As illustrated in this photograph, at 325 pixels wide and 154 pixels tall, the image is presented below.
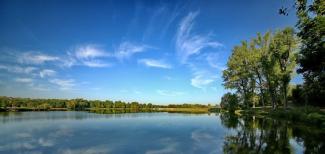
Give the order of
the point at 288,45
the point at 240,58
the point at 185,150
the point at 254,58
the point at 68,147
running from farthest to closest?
1. the point at 240,58
2. the point at 254,58
3. the point at 288,45
4. the point at 68,147
5. the point at 185,150

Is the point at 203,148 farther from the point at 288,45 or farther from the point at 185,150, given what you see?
the point at 288,45

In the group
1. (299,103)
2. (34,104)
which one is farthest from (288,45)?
(34,104)

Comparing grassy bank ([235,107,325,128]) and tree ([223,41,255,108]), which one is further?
tree ([223,41,255,108])

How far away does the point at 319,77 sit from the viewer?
25.1 m

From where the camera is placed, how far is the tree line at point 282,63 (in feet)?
81.7

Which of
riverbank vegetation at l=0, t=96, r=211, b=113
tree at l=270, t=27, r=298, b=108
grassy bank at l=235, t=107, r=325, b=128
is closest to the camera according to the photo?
grassy bank at l=235, t=107, r=325, b=128

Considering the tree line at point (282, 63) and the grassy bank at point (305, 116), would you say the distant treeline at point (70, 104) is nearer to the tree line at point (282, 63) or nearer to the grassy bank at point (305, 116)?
the tree line at point (282, 63)

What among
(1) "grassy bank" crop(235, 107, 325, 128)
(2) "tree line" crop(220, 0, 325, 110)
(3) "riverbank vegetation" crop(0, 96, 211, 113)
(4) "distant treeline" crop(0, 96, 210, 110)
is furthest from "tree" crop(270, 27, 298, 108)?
(4) "distant treeline" crop(0, 96, 210, 110)

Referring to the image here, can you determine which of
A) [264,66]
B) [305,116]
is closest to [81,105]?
[264,66]

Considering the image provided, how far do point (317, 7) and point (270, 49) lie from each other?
3046 centimetres

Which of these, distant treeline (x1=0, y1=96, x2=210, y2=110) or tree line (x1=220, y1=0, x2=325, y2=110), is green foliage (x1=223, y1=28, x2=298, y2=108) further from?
distant treeline (x1=0, y1=96, x2=210, y2=110)

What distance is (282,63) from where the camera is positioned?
121 feet

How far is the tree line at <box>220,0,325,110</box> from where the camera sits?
2489 centimetres

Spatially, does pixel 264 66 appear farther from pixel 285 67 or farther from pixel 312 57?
pixel 312 57
